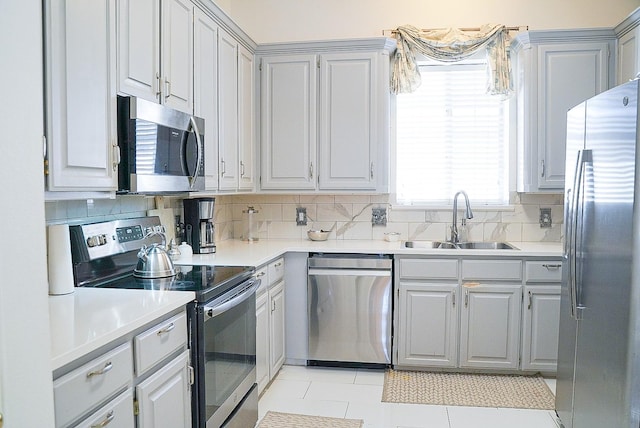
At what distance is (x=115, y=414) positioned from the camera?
1.53m

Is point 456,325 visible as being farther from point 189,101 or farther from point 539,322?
point 189,101

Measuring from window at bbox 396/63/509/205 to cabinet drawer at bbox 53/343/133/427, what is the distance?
9.44 ft

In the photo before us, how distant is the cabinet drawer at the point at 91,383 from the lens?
1.30 metres

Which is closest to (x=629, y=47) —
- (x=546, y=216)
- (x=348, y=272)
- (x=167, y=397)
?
(x=546, y=216)

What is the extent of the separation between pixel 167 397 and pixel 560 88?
3235 millimetres

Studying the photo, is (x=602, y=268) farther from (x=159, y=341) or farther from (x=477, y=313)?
(x=159, y=341)

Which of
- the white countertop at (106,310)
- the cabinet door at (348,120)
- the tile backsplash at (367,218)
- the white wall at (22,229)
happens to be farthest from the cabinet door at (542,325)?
the white wall at (22,229)

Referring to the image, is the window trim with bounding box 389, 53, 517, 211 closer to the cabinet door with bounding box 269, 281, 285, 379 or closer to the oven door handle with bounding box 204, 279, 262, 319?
the cabinet door with bounding box 269, 281, 285, 379

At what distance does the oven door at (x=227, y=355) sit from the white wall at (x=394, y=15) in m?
2.36

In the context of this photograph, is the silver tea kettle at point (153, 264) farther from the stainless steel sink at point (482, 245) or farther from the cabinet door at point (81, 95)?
the stainless steel sink at point (482, 245)

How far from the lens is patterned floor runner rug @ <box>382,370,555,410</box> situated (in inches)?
121

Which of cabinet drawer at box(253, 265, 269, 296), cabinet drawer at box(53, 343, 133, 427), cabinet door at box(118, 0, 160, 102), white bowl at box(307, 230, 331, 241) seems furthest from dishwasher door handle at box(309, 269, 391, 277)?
cabinet drawer at box(53, 343, 133, 427)

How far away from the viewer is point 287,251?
3545mm

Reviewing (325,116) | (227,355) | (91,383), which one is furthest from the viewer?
(325,116)
